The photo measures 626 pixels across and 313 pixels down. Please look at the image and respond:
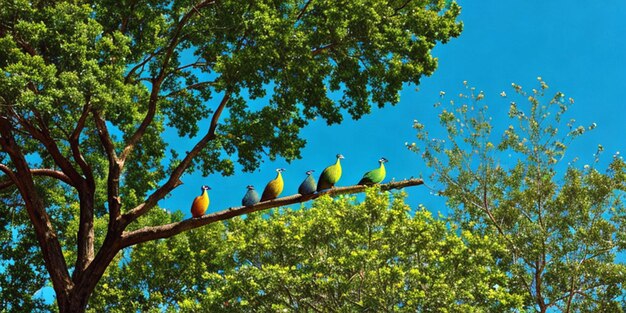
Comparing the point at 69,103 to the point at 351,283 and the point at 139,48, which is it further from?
the point at 351,283

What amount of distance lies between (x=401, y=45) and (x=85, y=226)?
7952 mm

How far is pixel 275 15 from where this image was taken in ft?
44.7

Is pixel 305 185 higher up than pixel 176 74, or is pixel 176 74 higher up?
pixel 176 74

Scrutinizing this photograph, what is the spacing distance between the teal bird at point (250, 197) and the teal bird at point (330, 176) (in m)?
1.37

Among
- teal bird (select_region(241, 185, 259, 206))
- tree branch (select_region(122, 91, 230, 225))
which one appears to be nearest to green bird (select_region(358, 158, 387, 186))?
teal bird (select_region(241, 185, 259, 206))

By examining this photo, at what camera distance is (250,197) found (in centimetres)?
1410

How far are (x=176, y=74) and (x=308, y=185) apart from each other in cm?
499

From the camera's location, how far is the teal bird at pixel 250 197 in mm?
14094

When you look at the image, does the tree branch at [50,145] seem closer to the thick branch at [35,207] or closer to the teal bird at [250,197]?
the thick branch at [35,207]

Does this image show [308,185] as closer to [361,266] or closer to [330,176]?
[330,176]

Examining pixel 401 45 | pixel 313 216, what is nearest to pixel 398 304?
pixel 313 216

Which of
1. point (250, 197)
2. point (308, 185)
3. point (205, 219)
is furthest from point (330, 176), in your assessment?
point (205, 219)

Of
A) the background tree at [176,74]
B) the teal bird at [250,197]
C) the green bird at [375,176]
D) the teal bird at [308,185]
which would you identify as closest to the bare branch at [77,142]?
the background tree at [176,74]

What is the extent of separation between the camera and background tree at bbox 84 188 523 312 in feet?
35.5
